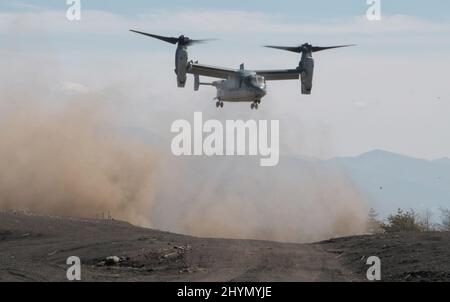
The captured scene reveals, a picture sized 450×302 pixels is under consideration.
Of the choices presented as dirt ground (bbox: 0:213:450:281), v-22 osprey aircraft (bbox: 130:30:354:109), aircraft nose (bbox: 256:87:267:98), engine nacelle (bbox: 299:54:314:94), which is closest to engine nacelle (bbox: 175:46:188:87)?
v-22 osprey aircraft (bbox: 130:30:354:109)

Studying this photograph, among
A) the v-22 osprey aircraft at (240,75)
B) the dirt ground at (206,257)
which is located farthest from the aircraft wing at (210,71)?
the dirt ground at (206,257)

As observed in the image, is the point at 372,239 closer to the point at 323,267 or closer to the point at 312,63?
the point at 323,267

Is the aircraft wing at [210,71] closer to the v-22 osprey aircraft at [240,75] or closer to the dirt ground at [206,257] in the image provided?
the v-22 osprey aircraft at [240,75]

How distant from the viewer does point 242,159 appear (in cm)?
10544

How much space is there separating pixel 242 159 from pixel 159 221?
Answer: 36485 mm

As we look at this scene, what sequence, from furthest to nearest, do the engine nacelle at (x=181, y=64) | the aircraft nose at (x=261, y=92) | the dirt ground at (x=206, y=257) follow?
the aircraft nose at (x=261, y=92) < the engine nacelle at (x=181, y=64) < the dirt ground at (x=206, y=257)

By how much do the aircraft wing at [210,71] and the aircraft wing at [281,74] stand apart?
2406 millimetres

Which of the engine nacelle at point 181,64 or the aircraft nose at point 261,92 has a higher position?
the engine nacelle at point 181,64

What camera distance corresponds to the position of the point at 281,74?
55281 millimetres

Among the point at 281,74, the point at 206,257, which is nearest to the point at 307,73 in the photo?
the point at 281,74

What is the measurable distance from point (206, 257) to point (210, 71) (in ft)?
87.9

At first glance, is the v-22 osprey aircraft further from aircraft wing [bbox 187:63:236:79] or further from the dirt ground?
the dirt ground

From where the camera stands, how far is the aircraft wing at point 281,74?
2157 inches
